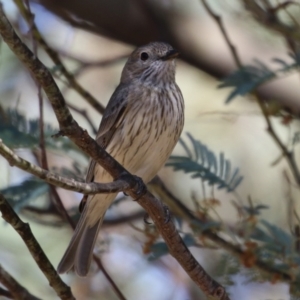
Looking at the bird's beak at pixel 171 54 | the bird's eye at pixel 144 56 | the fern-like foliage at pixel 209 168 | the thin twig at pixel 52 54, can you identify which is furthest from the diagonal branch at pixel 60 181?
the bird's eye at pixel 144 56

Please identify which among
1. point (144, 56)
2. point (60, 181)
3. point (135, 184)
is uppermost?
point (144, 56)

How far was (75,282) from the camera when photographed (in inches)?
181

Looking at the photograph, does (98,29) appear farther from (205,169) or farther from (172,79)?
(205,169)

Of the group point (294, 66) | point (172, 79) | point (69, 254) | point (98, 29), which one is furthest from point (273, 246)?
point (98, 29)

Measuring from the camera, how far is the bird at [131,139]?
382cm

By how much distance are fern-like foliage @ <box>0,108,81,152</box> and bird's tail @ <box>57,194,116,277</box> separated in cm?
34

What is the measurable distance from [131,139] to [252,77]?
0.73 m

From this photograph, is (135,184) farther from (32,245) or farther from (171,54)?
(171,54)

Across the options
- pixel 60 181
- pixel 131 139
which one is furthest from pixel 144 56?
→ pixel 60 181

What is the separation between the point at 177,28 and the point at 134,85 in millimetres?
1199

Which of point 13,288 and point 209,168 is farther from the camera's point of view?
point 209,168

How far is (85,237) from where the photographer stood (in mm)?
3971

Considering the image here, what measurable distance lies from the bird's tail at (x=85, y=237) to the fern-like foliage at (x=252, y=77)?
0.96 m

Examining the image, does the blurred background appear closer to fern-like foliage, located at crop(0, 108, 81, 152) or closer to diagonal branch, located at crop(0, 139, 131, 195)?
fern-like foliage, located at crop(0, 108, 81, 152)
